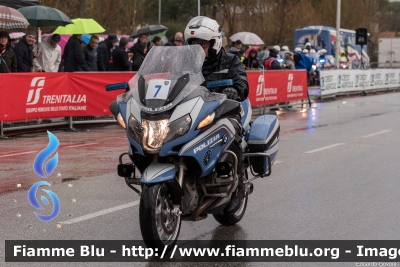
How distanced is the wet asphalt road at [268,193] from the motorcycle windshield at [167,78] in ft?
4.09

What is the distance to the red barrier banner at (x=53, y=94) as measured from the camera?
15.3m

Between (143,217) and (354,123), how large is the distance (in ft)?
45.4

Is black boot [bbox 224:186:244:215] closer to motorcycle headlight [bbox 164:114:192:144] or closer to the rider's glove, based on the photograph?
the rider's glove

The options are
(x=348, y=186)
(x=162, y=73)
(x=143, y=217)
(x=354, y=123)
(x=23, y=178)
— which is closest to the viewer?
(x=143, y=217)

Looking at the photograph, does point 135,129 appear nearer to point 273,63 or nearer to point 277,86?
point 277,86

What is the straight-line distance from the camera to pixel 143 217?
6.03 metres

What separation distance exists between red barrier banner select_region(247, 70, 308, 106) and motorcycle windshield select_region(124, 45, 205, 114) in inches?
566

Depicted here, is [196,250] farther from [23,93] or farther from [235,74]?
[23,93]

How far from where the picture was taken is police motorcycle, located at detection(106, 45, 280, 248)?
242 inches

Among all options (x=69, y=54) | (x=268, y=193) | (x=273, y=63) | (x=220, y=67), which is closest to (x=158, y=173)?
(x=220, y=67)

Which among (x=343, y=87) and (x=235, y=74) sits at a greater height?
(x=235, y=74)

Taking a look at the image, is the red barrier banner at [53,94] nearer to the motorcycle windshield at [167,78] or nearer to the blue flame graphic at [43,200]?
the blue flame graphic at [43,200]

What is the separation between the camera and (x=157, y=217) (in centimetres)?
614

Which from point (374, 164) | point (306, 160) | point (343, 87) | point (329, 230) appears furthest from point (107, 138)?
point (343, 87)
